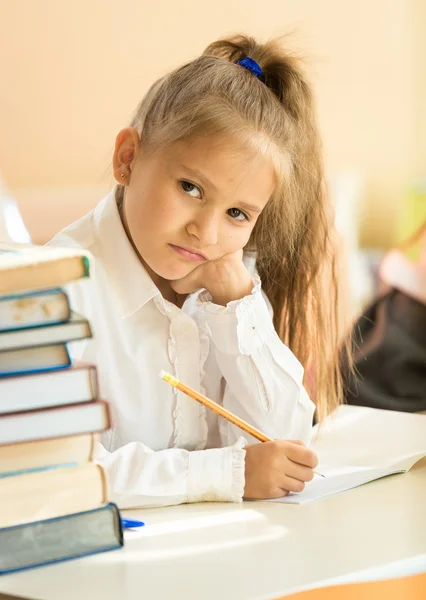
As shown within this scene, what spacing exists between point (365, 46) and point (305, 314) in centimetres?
219

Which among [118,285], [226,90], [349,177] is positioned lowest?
[349,177]

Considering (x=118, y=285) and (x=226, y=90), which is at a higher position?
(x=226, y=90)

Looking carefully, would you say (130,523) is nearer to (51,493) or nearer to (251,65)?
(51,493)

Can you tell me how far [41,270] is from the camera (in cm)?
57

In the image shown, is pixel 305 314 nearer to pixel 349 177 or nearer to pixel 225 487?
pixel 225 487

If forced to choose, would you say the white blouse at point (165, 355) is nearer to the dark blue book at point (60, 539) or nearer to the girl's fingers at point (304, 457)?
the girl's fingers at point (304, 457)

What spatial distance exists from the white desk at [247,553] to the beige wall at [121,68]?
1896mm

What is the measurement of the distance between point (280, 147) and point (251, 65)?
109 millimetres

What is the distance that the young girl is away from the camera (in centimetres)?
93

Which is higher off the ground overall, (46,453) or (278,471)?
(46,453)

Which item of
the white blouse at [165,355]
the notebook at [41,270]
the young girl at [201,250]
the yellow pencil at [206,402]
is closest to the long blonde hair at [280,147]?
the young girl at [201,250]

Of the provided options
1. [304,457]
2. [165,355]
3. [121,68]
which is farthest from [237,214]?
[121,68]

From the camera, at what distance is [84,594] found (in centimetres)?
54

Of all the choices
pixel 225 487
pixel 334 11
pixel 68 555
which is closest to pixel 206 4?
pixel 334 11
